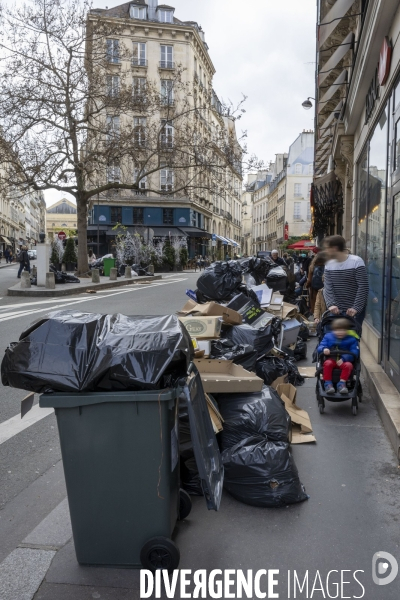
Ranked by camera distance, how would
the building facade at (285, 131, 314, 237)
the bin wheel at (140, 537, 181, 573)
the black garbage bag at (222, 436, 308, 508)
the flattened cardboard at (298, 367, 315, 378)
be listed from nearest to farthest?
1. the bin wheel at (140, 537, 181, 573)
2. the black garbage bag at (222, 436, 308, 508)
3. the flattened cardboard at (298, 367, 315, 378)
4. the building facade at (285, 131, 314, 237)

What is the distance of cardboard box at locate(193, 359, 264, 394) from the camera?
12.7 feet

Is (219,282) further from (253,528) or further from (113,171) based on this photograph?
(113,171)

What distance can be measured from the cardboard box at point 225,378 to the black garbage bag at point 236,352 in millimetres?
609

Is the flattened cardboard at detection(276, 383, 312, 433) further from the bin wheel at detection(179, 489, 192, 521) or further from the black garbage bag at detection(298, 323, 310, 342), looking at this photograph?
the black garbage bag at detection(298, 323, 310, 342)

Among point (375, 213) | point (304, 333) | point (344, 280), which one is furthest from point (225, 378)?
point (304, 333)

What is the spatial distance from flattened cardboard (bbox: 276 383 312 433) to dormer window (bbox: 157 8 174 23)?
56207 millimetres

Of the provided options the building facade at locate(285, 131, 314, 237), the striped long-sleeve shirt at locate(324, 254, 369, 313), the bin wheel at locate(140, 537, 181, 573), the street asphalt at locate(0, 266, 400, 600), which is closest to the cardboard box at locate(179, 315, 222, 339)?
the street asphalt at locate(0, 266, 400, 600)

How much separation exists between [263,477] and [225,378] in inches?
31.8

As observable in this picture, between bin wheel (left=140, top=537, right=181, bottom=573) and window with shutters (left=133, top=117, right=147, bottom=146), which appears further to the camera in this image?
window with shutters (left=133, top=117, right=147, bottom=146)

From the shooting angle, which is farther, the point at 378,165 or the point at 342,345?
the point at 378,165

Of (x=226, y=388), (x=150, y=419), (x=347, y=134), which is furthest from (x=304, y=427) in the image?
(x=347, y=134)

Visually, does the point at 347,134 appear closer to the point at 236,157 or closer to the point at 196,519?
the point at 196,519

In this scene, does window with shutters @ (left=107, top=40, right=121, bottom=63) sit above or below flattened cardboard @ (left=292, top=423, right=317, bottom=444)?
above

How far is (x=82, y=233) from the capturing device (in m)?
27.3
